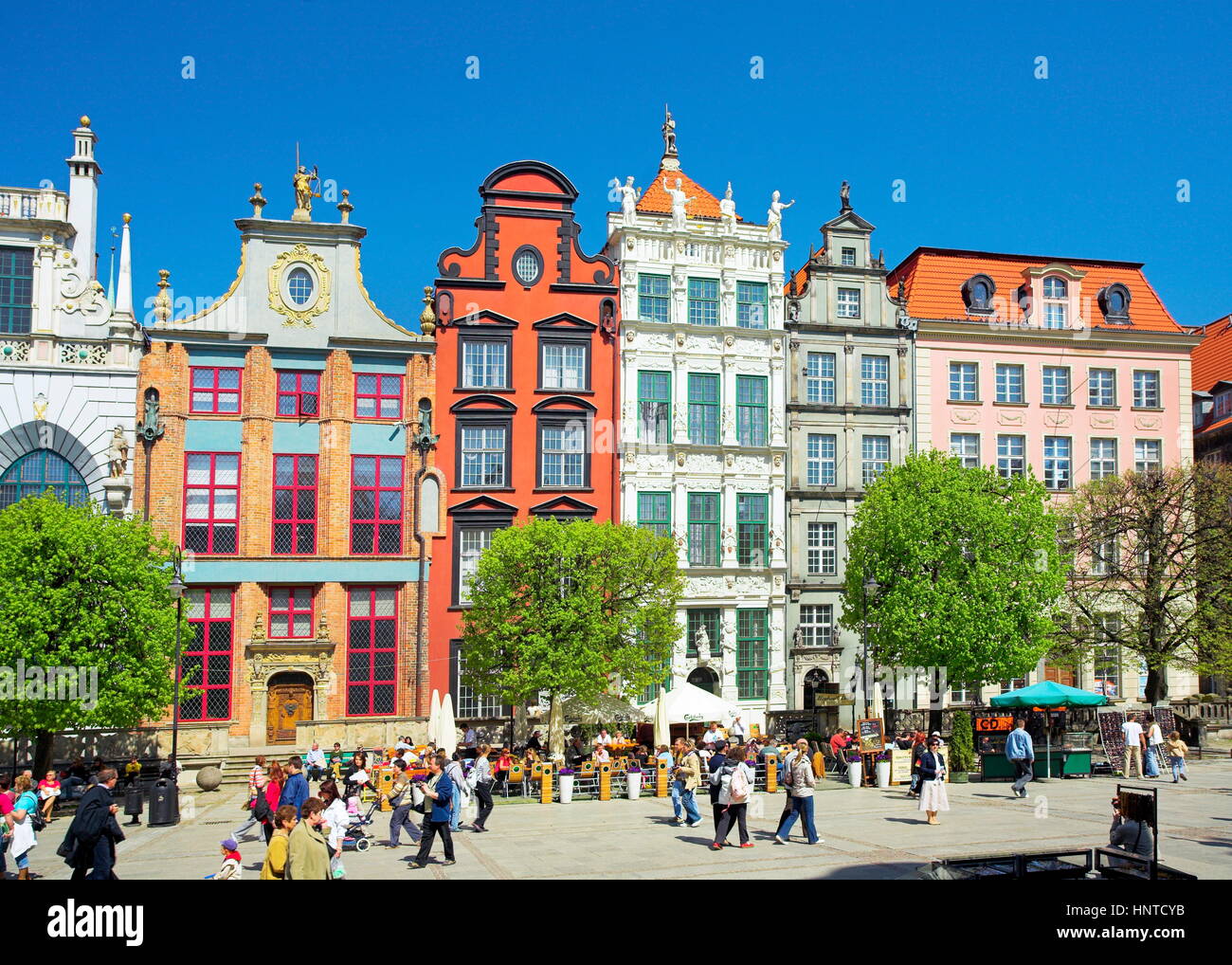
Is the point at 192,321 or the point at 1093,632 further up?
the point at 192,321

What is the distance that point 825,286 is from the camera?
45219 millimetres

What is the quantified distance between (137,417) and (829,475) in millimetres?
25105

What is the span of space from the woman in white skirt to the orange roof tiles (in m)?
27.3

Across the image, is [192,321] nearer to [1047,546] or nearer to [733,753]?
[733,753]

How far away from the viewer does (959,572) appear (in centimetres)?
3716

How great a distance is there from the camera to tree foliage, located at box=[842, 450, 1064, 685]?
36.3 m

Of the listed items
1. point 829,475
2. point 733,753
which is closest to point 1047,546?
point 829,475

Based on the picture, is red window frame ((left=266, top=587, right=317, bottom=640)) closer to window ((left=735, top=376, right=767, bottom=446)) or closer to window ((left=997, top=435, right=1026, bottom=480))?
window ((left=735, top=376, right=767, bottom=446))

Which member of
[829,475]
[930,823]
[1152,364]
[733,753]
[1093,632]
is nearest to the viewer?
[733,753]

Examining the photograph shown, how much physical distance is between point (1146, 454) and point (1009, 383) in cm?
674

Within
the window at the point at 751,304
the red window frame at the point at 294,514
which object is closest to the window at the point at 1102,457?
the window at the point at 751,304

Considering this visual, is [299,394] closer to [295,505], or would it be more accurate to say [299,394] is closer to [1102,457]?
[295,505]

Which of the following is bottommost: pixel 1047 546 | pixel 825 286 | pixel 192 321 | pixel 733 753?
pixel 733 753

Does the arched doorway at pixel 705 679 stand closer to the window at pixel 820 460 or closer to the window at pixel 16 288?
the window at pixel 820 460
